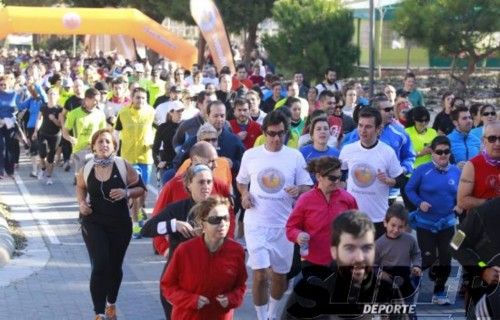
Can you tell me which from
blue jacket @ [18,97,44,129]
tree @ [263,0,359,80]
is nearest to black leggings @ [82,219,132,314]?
blue jacket @ [18,97,44,129]

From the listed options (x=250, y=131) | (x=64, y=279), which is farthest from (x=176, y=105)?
(x=64, y=279)

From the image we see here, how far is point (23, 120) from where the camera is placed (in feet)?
70.8

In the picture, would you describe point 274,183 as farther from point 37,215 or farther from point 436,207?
point 37,215

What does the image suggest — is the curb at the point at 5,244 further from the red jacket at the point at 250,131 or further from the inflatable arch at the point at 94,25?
the inflatable arch at the point at 94,25

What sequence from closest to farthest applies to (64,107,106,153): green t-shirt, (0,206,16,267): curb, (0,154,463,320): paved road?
(0,154,463,320): paved road
(0,206,16,267): curb
(64,107,106,153): green t-shirt

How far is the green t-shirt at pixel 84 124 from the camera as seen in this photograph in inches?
612

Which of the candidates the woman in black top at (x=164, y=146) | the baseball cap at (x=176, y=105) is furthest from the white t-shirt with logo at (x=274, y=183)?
the baseball cap at (x=176, y=105)

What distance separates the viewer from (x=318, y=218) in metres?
8.67

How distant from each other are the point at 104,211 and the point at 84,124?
19.9 feet

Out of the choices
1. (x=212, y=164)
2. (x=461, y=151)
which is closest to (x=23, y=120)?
(x=461, y=151)

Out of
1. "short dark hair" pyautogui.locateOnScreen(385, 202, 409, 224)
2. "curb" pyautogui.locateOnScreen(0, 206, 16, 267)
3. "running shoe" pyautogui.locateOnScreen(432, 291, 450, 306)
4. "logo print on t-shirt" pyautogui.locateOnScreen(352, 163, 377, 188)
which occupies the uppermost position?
"logo print on t-shirt" pyautogui.locateOnScreen(352, 163, 377, 188)

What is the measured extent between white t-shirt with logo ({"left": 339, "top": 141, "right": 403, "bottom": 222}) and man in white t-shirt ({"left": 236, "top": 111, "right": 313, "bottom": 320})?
26.3 inches

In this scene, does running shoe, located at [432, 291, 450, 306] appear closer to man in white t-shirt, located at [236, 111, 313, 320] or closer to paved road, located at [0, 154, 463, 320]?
paved road, located at [0, 154, 463, 320]

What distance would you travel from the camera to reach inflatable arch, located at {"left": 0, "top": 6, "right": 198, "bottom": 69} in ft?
92.4
